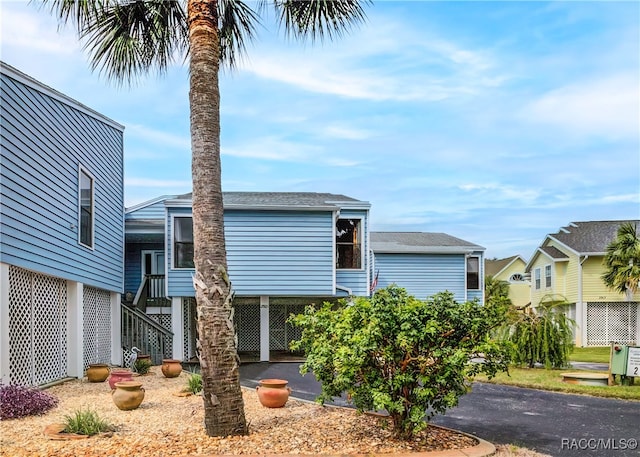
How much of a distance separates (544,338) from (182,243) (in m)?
10.6

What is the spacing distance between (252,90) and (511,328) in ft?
30.1

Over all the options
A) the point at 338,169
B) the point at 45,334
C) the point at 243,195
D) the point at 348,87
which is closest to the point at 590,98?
the point at 348,87

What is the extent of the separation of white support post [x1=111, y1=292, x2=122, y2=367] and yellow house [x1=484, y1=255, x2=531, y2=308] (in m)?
27.8

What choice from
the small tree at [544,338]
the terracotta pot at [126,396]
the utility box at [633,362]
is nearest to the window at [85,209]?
the terracotta pot at [126,396]

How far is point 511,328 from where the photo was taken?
15.2 metres

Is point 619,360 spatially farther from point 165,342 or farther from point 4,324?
point 165,342

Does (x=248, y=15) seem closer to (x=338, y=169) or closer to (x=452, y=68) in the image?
(x=452, y=68)

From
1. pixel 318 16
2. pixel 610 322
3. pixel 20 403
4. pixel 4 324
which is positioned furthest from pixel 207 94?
pixel 610 322

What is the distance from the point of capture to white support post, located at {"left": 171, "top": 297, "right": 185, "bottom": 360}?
17.0 m

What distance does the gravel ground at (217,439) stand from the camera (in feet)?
19.2

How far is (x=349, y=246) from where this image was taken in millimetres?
18438

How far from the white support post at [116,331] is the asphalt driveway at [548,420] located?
6.22 metres

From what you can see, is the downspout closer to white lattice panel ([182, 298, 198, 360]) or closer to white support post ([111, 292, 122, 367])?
white lattice panel ([182, 298, 198, 360])

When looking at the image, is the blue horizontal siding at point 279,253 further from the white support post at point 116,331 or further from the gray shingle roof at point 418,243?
the gray shingle roof at point 418,243
